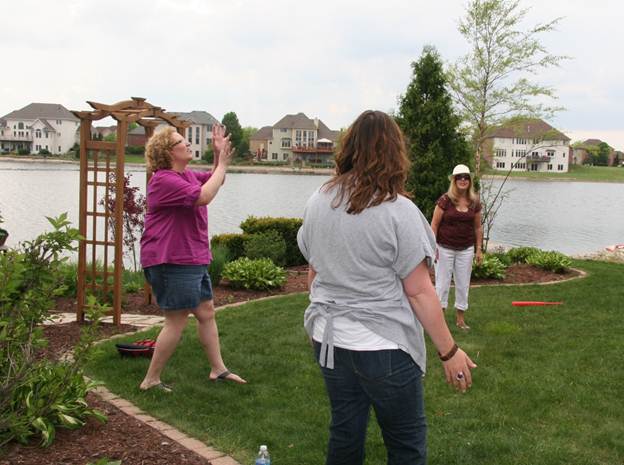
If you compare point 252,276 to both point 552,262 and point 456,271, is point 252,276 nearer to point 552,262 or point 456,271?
point 456,271

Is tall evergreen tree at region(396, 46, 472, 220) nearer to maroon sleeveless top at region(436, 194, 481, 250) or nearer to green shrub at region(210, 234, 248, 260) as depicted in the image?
green shrub at region(210, 234, 248, 260)

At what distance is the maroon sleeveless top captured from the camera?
24.1ft

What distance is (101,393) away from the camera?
5.01m

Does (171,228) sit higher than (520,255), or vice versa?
(171,228)

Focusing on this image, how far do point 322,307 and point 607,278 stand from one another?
31.5ft

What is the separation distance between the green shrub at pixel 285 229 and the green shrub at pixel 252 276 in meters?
2.69

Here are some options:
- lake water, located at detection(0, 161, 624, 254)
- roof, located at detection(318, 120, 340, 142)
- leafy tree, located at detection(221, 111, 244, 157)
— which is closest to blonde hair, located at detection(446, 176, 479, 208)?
lake water, located at detection(0, 161, 624, 254)

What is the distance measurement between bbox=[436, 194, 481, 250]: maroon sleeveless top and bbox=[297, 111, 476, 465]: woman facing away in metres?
4.74

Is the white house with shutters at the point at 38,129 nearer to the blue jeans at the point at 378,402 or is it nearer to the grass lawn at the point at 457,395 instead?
the grass lawn at the point at 457,395

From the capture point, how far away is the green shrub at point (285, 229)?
41.4 ft

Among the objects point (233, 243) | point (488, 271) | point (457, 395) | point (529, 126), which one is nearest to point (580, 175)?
point (529, 126)

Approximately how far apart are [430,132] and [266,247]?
4.02m

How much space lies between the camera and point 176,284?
475 centimetres

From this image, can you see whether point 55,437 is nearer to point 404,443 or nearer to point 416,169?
point 404,443
